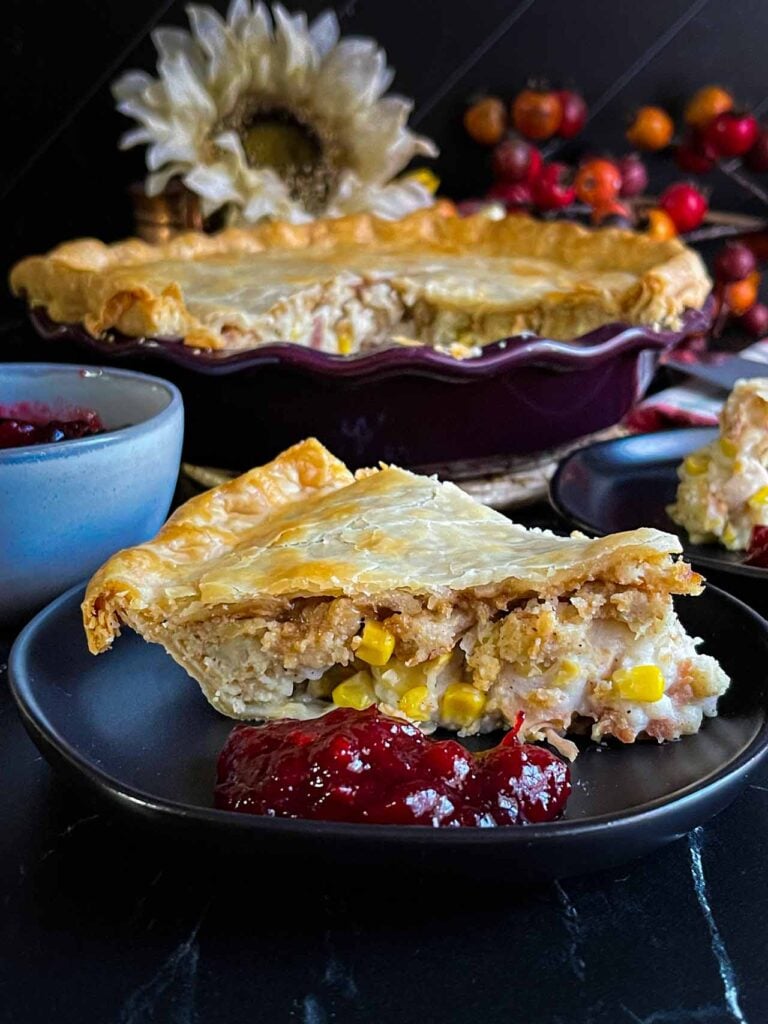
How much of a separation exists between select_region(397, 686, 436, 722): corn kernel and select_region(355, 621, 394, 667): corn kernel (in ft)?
0.12

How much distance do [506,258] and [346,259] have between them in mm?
315

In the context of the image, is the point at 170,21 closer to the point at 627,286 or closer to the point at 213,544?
the point at 627,286

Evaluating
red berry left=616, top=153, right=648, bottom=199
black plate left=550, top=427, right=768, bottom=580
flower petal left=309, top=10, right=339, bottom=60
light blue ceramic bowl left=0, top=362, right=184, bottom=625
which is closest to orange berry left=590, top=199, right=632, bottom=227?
red berry left=616, top=153, right=648, bottom=199

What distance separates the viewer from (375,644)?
108 centimetres

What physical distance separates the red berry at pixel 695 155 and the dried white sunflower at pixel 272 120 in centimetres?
96

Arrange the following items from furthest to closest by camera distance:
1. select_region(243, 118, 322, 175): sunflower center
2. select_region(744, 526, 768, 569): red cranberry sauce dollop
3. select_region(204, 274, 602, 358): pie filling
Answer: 1. select_region(243, 118, 322, 175): sunflower center
2. select_region(204, 274, 602, 358): pie filling
3. select_region(744, 526, 768, 569): red cranberry sauce dollop

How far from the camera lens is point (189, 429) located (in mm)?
1729

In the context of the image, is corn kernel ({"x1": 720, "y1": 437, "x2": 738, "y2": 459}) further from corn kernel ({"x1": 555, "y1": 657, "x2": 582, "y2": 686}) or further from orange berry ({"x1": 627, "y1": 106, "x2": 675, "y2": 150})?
orange berry ({"x1": 627, "y1": 106, "x2": 675, "y2": 150})

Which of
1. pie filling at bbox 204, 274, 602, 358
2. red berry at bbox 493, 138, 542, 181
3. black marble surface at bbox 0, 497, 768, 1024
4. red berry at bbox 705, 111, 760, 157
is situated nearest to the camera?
black marble surface at bbox 0, 497, 768, 1024

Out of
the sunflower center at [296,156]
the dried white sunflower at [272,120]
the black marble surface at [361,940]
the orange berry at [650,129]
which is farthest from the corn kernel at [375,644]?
the orange berry at [650,129]

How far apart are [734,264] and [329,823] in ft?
9.02

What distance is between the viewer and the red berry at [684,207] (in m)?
3.25

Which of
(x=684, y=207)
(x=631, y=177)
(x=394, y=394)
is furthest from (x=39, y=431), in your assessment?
(x=631, y=177)

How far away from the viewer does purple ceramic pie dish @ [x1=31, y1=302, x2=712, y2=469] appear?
158cm
